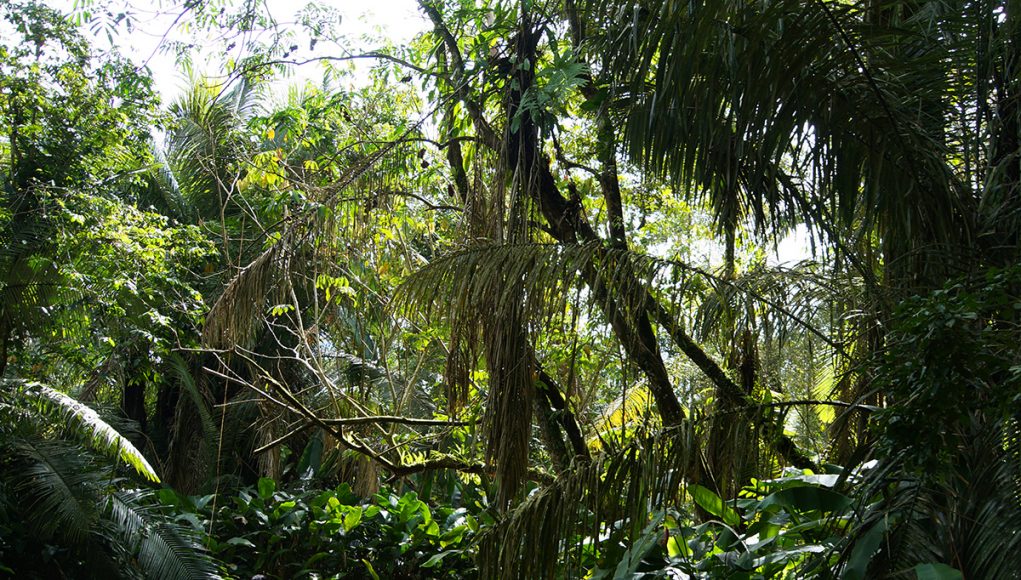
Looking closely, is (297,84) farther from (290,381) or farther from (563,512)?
(563,512)

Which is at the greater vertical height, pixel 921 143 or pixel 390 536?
pixel 921 143

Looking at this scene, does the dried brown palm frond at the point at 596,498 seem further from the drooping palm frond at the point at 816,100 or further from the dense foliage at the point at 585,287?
the drooping palm frond at the point at 816,100

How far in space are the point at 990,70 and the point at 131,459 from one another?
6.21 m

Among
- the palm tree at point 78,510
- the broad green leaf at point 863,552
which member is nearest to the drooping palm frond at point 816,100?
the broad green leaf at point 863,552

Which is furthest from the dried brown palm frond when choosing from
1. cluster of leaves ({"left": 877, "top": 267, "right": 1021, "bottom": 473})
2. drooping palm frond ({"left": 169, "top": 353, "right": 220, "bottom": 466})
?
drooping palm frond ({"left": 169, "top": 353, "right": 220, "bottom": 466})

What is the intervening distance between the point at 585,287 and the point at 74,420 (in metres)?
4.59

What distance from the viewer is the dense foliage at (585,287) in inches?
110

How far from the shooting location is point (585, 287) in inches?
183

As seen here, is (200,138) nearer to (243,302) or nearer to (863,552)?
(243,302)

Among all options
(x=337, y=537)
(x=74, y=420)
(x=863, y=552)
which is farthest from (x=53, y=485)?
(x=863, y=552)

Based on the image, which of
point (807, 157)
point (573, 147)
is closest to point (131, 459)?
point (573, 147)

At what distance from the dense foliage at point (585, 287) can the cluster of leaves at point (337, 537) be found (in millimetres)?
26

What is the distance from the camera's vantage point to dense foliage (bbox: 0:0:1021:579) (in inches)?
110

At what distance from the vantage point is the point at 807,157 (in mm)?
3262
